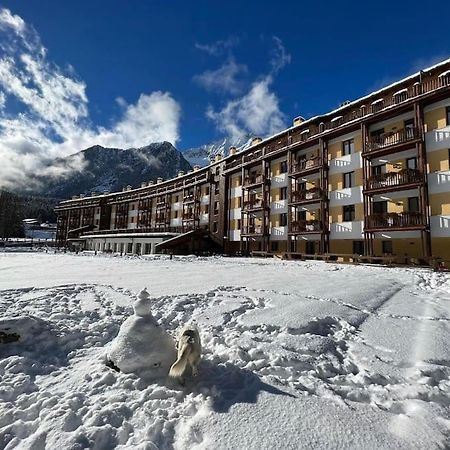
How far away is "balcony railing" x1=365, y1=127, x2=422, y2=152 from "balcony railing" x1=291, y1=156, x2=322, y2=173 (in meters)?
5.11

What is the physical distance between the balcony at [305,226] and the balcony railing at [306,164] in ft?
17.3

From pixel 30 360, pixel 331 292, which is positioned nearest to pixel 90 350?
pixel 30 360

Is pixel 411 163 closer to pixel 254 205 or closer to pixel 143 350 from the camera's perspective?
pixel 254 205

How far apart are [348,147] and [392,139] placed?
447 cm

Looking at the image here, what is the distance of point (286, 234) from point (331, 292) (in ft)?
72.0

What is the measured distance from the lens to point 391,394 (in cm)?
369

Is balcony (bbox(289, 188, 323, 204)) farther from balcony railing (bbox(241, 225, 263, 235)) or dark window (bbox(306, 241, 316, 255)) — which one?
balcony railing (bbox(241, 225, 263, 235))

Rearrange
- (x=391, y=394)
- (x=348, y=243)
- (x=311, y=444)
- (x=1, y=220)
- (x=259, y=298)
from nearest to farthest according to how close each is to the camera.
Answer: (x=311, y=444) → (x=391, y=394) → (x=259, y=298) → (x=348, y=243) → (x=1, y=220)

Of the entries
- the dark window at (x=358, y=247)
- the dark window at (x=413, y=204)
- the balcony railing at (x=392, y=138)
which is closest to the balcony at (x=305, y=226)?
the dark window at (x=358, y=247)

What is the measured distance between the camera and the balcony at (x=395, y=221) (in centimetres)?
1998

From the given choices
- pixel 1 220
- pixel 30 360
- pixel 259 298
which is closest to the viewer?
pixel 30 360

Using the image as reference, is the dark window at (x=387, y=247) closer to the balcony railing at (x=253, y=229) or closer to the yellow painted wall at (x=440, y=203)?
the yellow painted wall at (x=440, y=203)

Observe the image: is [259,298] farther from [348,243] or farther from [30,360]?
[348,243]

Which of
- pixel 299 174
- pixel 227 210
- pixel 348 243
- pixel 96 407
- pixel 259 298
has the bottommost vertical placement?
pixel 96 407
